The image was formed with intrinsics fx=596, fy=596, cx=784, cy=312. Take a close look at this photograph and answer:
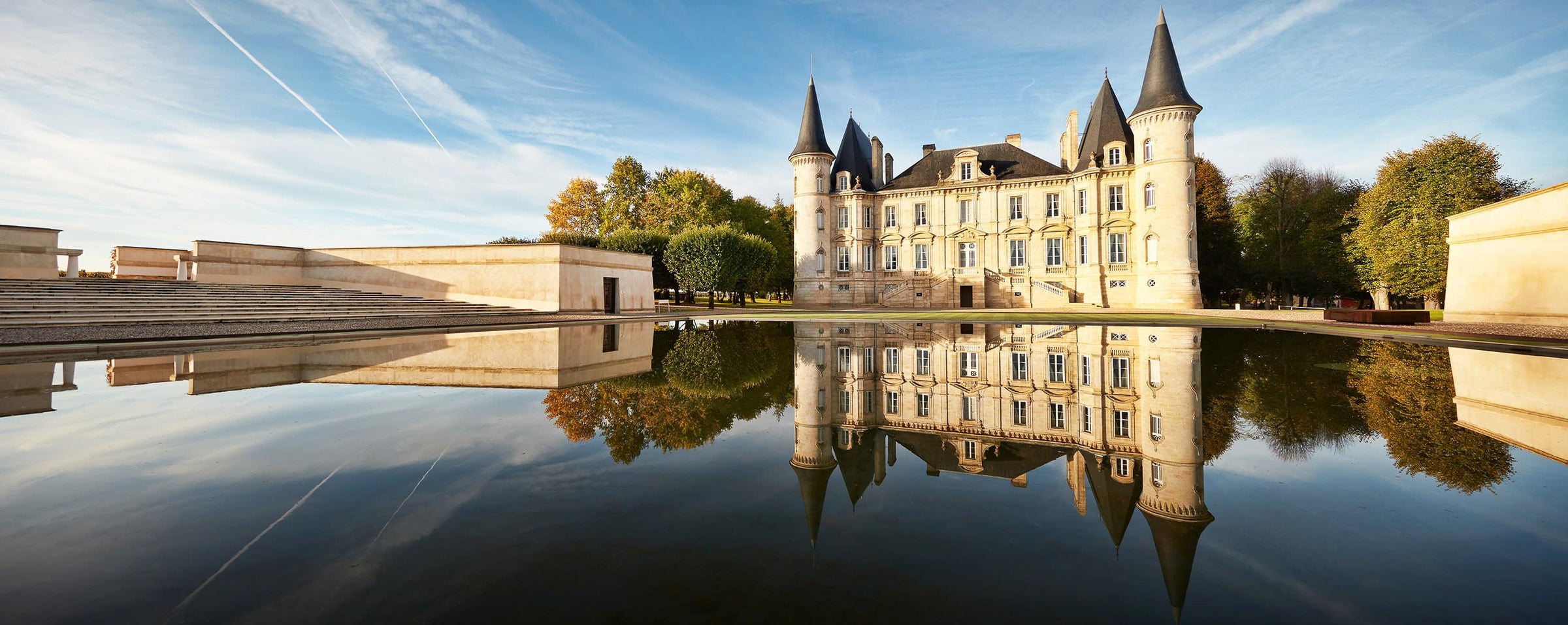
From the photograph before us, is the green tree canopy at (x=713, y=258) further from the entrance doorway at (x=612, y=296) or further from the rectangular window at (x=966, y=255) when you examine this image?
the rectangular window at (x=966, y=255)

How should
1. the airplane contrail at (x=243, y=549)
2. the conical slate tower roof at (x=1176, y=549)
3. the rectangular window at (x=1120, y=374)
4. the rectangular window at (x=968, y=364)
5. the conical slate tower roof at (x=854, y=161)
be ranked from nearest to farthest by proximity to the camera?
the airplane contrail at (x=243, y=549)
the conical slate tower roof at (x=1176, y=549)
the rectangular window at (x=1120, y=374)
the rectangular window at (x=968, y=364)
the conical slate tower roof at (x=854, y=161)

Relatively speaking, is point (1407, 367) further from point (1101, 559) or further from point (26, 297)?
point (26, 297)

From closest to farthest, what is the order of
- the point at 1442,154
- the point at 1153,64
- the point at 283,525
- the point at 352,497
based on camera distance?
the point at 283,525 < the point at 352,497 < the point at 1442,154 < the point at 1153,64

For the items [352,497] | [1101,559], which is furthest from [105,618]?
[1101,559]

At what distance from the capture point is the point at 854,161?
4866 cm

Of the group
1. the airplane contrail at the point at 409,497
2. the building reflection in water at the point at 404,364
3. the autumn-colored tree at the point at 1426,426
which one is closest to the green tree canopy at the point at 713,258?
the building reflection in water at the point at 404,364

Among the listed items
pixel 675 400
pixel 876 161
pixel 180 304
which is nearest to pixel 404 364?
pixel 675 400

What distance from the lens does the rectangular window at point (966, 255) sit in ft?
147

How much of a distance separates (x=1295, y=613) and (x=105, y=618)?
469 centimetres

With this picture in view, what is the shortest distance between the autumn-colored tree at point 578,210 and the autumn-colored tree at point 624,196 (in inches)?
32.2

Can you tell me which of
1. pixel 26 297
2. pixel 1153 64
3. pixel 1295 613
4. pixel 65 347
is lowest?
pixel 1295 613

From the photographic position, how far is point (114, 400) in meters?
7.11

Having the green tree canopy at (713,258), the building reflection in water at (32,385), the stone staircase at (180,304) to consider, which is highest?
the green tree canopy at (713,258)

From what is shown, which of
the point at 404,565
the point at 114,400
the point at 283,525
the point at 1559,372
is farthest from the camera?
the point at 1559,372
